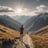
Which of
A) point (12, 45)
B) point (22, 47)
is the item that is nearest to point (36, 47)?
point (22, 47)

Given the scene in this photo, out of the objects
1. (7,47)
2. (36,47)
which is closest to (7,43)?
(7,47)

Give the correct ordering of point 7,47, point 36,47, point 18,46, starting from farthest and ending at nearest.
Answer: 1. point 36,47
2. point 18,46
3. point 7,47

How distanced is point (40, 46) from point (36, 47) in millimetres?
4123

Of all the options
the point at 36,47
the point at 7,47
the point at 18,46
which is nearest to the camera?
the point at 7,47

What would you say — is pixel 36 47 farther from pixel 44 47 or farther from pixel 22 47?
pixel 22 47

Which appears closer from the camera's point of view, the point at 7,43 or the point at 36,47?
the point at 7,43

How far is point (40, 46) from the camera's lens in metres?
90.1

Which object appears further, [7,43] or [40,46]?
[40,46]

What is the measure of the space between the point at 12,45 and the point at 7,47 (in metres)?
2.80

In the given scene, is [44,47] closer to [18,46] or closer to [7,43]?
[18,46]

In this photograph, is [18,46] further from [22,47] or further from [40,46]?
[40,46]

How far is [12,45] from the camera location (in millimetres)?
51938

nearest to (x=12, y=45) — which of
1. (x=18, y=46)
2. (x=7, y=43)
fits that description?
(x=7, y=43)

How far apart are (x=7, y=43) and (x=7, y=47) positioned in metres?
1.53
